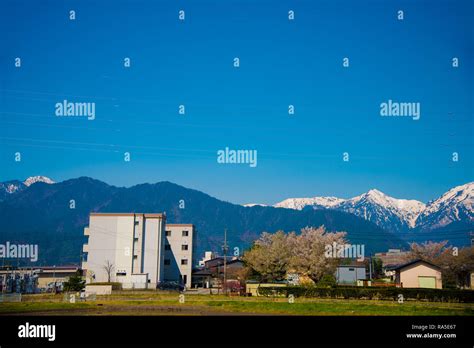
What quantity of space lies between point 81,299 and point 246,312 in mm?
16377

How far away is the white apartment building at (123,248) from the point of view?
210ft

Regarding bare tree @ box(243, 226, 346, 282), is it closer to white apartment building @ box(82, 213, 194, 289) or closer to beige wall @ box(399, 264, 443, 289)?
beige wall @ box(399, 264, 443, 289)

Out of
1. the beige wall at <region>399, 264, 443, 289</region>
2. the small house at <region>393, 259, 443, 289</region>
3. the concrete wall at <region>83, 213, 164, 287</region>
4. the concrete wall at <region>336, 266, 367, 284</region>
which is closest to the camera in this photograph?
the small house at <region>393, 259, 443, 289</region>

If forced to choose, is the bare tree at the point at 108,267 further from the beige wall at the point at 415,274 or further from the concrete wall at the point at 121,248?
the beige wall at the point at 415,274

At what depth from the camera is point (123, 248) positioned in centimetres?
6531

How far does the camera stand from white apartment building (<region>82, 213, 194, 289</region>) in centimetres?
6412

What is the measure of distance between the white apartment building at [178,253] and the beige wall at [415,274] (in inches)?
1417

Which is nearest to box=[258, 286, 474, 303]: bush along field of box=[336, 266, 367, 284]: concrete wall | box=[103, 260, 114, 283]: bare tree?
box=[336, 266, 367, 284]: concrete wall

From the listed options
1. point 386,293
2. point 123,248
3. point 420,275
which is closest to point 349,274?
point 420,275

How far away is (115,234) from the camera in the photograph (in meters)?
65.4

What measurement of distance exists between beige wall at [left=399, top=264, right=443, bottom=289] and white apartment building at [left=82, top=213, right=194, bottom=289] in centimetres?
3108

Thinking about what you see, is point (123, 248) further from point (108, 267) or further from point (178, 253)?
point (178, 253)

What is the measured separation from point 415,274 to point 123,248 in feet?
123
